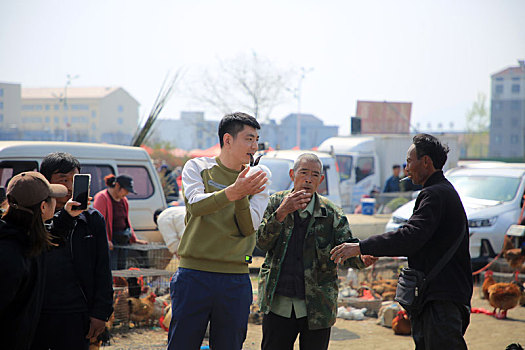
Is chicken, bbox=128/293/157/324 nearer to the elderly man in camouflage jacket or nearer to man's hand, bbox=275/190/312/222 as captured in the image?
the elderly man in camouflage jacket

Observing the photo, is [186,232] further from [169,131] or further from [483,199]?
[169,131]

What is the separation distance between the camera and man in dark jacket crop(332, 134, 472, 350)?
379 centimetres

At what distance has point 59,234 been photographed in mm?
3207

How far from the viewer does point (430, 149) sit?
4.00 meters

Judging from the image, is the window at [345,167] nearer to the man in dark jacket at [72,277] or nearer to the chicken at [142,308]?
the chicken at [142,308]

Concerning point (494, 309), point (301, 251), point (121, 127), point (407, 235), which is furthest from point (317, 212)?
point (121, 127)

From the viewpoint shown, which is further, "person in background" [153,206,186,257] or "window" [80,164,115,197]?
"window" [80,164,115,197]

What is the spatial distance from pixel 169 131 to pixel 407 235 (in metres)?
118

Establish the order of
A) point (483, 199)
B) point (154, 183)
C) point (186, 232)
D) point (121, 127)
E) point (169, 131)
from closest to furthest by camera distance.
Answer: point (186, 232) < point (154, 183) < point (483, 199) < point (121, 127) < point (169, 131)

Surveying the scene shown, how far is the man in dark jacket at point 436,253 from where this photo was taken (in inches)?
149

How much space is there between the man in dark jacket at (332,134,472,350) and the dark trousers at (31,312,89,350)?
1.64m

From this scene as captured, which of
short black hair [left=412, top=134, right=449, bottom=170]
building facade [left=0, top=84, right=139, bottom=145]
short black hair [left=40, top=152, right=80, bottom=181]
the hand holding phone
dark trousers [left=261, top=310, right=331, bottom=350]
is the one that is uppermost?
building facade [left=0, top=84, right=139, bottom=145]

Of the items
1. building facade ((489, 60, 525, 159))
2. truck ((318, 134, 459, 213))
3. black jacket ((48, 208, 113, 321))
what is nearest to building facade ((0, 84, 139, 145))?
truck ((318, 134, 459, 213))

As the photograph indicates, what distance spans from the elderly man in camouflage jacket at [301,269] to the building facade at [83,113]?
5838cm
